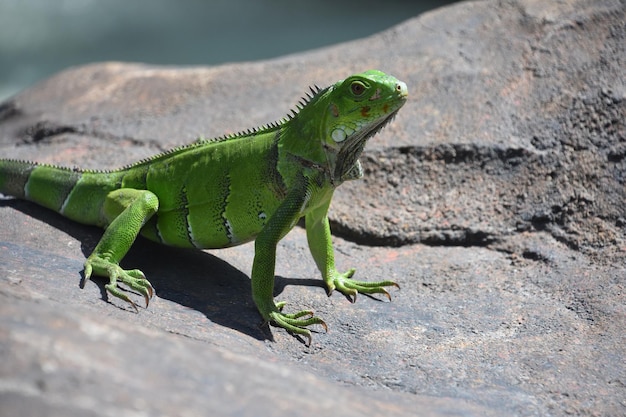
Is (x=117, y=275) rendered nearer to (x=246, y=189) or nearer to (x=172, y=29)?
(x=246, y=189)

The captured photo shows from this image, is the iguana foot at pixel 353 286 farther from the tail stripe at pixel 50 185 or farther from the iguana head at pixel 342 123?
the tail stripe at pixel 50 185

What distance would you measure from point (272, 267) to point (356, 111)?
0.98 m

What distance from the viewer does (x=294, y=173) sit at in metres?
4.46

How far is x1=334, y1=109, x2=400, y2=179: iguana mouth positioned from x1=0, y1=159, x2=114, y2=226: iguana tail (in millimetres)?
1512

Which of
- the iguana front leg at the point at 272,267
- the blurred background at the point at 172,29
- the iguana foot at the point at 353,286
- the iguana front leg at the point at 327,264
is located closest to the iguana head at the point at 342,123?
the iguana front leg at the point at 272,267

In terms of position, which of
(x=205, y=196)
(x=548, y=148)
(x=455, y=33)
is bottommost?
(x=205, y=196)

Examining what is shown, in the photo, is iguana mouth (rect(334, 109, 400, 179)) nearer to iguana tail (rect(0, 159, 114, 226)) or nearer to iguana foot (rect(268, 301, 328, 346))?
iguana foot (rect(268, 301, 328, 346))

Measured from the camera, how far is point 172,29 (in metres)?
17.6

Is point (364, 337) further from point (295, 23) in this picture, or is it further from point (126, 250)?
point (295, 23)

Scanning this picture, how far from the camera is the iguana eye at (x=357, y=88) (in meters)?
4.23

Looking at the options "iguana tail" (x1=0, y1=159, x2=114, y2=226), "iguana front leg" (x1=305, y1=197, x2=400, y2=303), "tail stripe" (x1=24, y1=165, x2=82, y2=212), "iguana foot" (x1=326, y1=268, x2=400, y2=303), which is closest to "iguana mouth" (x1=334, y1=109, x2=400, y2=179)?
"iguana front leg" (x1=305, y1=197, x2=400, y2=303)

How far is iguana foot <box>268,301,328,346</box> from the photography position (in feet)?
14.0

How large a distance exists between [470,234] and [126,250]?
2.55m

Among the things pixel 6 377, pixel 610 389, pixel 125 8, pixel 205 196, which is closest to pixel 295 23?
pixel 125 8
